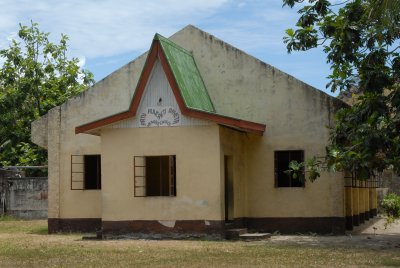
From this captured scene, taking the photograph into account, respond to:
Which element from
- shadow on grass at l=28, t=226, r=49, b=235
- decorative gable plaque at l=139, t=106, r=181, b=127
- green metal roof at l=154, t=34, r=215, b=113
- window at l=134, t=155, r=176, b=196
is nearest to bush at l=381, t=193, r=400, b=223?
window at l=134, t=155, r=176, b=196

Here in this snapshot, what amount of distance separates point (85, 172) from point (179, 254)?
8.29 m

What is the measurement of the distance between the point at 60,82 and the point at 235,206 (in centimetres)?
1738

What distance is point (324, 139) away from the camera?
66.1ft

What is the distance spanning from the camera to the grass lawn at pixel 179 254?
13000 mm

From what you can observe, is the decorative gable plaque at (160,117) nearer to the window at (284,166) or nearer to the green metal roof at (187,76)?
the green metal roof at (187,76)

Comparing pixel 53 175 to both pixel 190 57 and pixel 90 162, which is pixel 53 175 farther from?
pixel 190 57

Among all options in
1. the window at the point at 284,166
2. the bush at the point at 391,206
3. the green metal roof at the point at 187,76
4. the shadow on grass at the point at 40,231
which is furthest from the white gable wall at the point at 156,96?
the bush at the point at 391,206

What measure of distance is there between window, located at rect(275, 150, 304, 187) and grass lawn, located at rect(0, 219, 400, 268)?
3436 millimetres

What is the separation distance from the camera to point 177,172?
1889 cm

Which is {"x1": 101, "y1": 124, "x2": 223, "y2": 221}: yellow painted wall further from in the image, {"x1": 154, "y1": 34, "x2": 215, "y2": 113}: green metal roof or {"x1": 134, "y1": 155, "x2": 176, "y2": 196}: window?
{"x1": 134, "y1": 155, "x2": 176, "y2": 196}: window

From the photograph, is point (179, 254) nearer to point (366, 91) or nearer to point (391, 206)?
point (366, 91)

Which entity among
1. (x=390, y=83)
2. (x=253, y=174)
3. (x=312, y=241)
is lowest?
(x=312, y=241)

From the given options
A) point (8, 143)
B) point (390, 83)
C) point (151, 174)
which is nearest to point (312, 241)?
point (390, 83)

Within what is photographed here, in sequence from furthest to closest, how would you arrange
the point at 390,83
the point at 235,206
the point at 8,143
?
the point at 8,143, the point at 235,206, the point at 390,83
